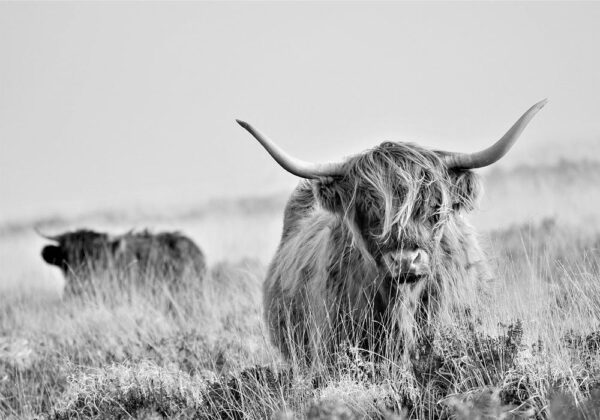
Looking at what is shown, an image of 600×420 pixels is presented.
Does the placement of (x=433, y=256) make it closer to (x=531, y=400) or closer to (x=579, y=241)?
(x=531, y=400)

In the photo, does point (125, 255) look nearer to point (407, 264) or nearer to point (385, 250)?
point (385, 250)

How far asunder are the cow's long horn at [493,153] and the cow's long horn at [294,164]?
64cm

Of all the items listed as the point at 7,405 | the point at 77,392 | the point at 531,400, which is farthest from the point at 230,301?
the point at 531,400

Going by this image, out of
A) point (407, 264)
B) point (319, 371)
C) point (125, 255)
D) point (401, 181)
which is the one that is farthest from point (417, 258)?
point (125, 255)

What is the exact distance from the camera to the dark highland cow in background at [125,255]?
10906mm

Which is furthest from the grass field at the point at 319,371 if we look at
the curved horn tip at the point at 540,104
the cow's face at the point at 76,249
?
the cow's face at the point at 76,249

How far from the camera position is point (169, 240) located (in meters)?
11.8

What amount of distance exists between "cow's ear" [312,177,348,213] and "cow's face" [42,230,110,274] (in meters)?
7.45

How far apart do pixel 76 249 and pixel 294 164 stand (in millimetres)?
8020

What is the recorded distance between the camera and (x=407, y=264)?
4.11 m

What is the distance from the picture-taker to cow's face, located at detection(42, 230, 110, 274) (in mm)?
11812

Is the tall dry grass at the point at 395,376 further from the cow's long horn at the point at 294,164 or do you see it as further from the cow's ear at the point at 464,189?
the cow's long horn at the point at 294,164

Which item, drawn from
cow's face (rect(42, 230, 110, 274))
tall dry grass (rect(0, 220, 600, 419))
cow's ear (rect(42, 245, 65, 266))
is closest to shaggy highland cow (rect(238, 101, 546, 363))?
tall dry grass (rect(0, 220, 600, 419))

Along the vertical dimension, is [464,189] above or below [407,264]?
above
